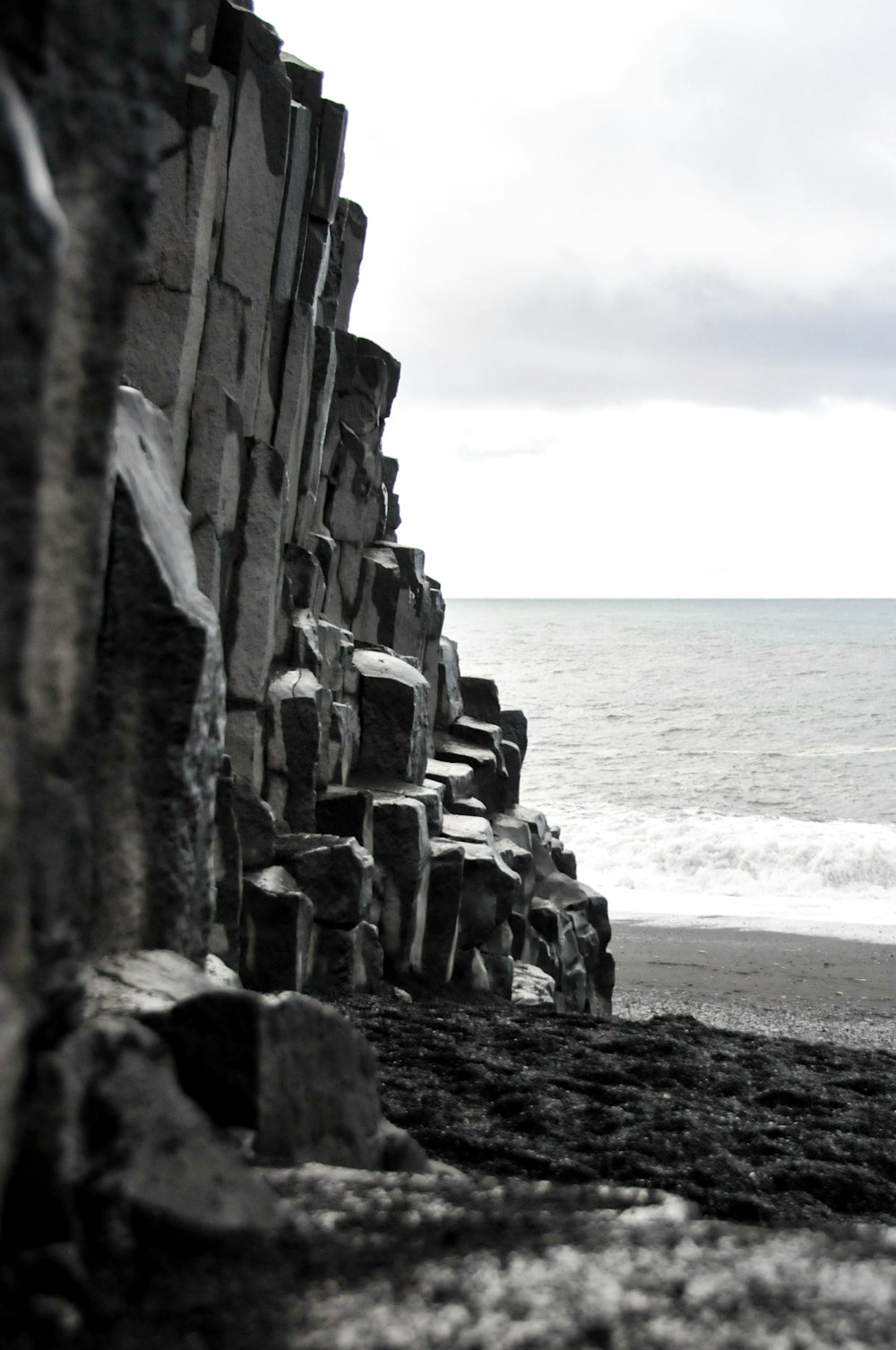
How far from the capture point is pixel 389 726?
9.12 metres

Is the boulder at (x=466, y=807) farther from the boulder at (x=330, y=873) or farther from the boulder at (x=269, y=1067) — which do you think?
the boulder at (x=269, y=1067)

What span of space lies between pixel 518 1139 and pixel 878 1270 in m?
2.89

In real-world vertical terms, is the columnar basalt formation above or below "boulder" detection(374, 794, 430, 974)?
above

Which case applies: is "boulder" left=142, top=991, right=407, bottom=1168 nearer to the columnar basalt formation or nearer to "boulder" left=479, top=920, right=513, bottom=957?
the columnar basalt formation

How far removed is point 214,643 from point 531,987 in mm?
6815

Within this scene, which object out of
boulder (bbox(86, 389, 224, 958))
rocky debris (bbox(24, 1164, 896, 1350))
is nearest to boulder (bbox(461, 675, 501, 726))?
boulder (bbox(86, 389, 224, 958))

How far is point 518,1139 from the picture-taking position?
4.61 meters

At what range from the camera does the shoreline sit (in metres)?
9.90

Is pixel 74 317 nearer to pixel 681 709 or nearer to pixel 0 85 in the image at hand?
pixel 0 85

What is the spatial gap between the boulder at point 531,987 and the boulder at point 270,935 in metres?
2.76

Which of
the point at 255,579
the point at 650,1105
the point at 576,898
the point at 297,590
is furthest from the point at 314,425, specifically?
the point at 650,1105

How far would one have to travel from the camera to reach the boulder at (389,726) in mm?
9078

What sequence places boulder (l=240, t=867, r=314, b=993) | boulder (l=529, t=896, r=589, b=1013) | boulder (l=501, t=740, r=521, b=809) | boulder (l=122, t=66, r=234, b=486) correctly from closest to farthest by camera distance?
boulder (l=122, t=66, r=234, b=486) → boulder (l=240, t=867, r=314, b=993) → boulder (l=529, t=896, r=589, b=1013) → boulder (l=501, t=740, r=521, b=809)

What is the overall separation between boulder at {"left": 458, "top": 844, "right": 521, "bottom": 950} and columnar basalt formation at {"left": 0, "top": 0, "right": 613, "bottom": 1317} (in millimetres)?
28
